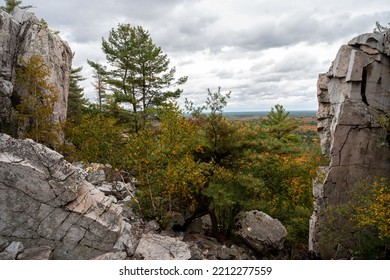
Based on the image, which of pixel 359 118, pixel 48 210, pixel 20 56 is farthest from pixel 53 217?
pixel 20 56

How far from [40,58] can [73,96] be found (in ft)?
43.9

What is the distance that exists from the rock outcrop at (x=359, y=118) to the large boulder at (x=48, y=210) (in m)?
9.32

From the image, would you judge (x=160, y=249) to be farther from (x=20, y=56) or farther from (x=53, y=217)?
(x=20, y=56)

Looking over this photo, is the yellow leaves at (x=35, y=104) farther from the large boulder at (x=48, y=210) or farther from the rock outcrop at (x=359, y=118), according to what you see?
the rock outcrop at (x=359, y=118)

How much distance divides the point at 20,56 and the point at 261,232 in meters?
17.7

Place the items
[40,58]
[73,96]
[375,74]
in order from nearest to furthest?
[375,74] < [40,58] < [73,96]

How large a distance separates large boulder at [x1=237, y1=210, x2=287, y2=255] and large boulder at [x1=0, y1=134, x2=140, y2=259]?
6.32 metres

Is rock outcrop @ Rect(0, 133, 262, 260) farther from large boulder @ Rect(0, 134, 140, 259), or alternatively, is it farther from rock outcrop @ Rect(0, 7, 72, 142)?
rock outcrop @ Rect(0, 7, 72, 142)

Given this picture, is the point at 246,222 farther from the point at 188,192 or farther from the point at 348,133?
the point at 348,133

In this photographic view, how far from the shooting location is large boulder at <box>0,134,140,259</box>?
29.3ft

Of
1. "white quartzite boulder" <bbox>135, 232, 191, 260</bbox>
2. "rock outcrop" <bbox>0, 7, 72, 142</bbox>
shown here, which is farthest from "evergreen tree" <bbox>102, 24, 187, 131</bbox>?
"white quartzite boulder" <bbox>135, 232, 191, 260</bbox>

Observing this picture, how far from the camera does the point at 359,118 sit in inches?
488

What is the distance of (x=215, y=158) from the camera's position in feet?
46.2
